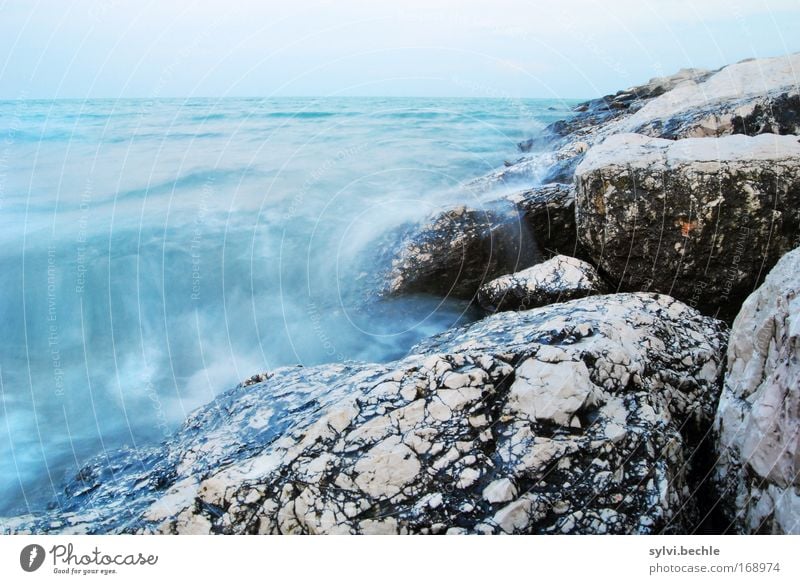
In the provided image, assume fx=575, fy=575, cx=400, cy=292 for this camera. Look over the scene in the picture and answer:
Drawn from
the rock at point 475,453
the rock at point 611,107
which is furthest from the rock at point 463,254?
the rock at point 611,107

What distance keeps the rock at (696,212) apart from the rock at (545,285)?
0.17 m

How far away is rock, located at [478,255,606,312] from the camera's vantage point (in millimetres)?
3656

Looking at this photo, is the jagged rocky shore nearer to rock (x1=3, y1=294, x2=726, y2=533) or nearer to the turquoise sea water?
rock (x1=3, y1=294, x2=726, y2=533)

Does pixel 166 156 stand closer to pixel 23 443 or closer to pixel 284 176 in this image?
pixel 284 176

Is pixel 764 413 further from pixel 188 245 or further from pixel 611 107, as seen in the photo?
pixel 611 107

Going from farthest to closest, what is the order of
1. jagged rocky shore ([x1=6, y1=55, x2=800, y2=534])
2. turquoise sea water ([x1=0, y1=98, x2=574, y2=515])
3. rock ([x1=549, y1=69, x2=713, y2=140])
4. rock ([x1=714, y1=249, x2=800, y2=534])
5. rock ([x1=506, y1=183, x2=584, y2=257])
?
rock ([x1=549, y1=69, x2=713, y2=140]) < rock ([x1=506, y1=183, x2=584, y2=257]) < turquoise sea water ([x1=0, y1=98, x2=574, y2=515]) < jagged rocky shore ([x1=6, y1=55, x2=800, y2=534]) < rock ([x1=714, y1=249, x2=800, y2=534])

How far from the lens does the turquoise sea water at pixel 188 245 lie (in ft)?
12.0

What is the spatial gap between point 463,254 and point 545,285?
82 cm
